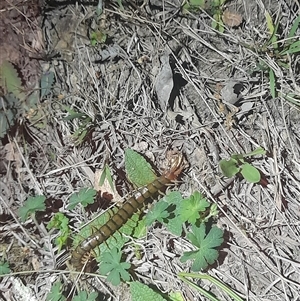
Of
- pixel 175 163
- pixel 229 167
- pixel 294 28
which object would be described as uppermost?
pixel 294 28

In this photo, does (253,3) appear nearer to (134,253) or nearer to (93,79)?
(93,79)

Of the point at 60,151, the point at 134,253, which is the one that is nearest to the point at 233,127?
the point at 134,253

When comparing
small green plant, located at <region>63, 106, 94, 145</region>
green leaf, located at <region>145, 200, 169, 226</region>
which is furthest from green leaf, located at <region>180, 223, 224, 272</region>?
small green plant, located at <region>63, 106, 94, 145</region>

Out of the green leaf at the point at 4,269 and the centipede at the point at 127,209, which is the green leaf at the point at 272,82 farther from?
the green leaf at the point at 4,269

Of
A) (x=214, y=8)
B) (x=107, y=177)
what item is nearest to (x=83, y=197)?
(x=107, y=177)

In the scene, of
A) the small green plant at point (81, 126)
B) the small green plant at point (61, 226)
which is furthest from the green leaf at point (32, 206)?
the small green plant at point (81, 126)

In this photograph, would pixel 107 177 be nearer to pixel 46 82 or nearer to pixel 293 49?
pixel 46 82
